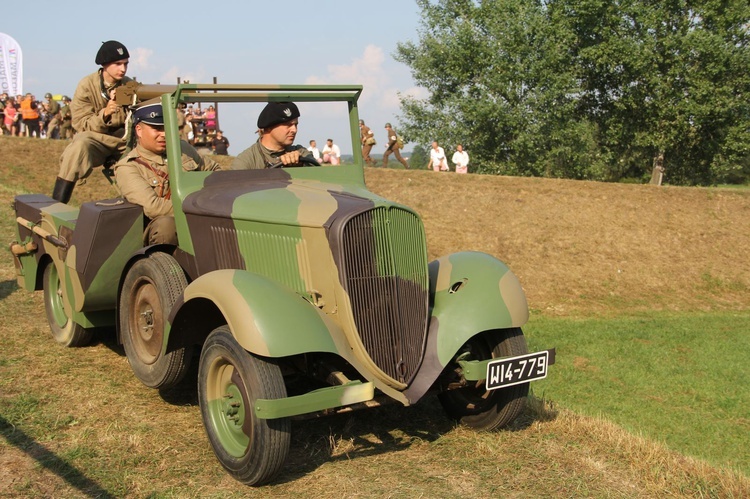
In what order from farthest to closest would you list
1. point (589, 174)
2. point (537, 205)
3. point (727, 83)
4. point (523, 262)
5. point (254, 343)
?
point (589, 174)
point (727, 83)
point (537, 205)
point (523, 262)
point (254, 343)

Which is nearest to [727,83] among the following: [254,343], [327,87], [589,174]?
[589,174]

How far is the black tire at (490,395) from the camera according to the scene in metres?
4.95

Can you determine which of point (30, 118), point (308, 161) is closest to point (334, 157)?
point (308, 161)

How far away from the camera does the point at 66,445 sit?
15.3 feet

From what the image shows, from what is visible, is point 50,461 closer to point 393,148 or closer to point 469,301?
point 469,301

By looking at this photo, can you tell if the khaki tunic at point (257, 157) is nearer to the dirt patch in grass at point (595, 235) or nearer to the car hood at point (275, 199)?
the car hood at point (275, 199)

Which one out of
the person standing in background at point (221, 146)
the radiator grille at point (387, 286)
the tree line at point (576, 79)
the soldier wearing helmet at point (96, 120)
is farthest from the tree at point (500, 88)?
the radiator grille at point (387, 286)

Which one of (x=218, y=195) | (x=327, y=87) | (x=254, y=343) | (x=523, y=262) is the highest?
(x=327, y=87)

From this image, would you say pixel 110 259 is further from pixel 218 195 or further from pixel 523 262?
pixel 523 262

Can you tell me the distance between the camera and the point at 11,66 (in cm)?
2964

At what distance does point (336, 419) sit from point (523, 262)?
38.6ft

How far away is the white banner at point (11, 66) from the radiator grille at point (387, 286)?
93.0ft

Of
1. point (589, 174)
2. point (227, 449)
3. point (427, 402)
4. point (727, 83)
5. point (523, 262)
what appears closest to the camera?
point (227, 449)

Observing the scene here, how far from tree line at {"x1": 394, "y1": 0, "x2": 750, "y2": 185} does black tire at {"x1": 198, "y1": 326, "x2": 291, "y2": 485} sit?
1183 inches
